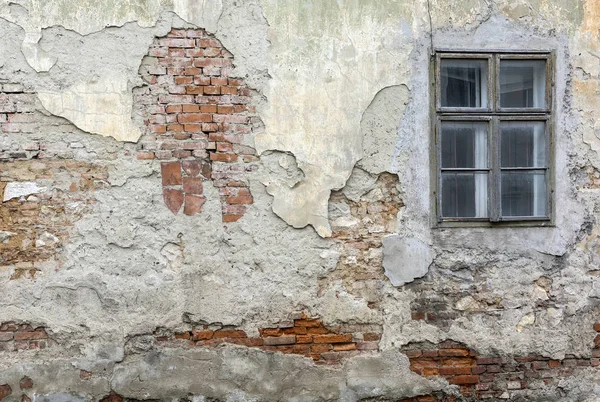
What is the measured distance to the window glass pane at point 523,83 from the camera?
445 centimetres

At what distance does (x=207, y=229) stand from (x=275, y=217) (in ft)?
1.31

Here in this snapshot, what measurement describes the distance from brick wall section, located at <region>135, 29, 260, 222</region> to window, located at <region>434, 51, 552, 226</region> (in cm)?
117

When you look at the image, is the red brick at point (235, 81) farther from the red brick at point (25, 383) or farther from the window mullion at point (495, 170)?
the red brick at point (25, 383)

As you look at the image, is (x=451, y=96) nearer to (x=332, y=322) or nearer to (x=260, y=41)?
(x=260, y=41)

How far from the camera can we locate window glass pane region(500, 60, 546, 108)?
175 inches

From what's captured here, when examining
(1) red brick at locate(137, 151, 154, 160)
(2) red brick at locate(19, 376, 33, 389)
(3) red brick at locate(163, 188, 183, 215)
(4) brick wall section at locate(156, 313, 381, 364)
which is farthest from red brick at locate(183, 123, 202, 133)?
(2) red brick at locate(19, 376, 33, 389)

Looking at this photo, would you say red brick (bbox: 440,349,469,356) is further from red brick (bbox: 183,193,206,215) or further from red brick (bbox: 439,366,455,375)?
red brick (bbox: 183,193,206,215)

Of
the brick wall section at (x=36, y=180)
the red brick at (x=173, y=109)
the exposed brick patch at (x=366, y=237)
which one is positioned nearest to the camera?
the brick wall section at (x=36, y=180)

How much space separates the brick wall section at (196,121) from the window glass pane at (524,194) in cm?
156

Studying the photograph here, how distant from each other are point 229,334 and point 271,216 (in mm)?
731

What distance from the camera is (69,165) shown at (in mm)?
4125

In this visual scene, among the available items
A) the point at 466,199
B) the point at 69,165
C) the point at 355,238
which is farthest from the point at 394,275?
the point at 69,165

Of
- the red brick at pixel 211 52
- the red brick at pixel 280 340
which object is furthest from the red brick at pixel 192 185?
the red brick at pixel 280 340

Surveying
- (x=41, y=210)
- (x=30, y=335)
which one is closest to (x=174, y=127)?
(x=41, y=210)
